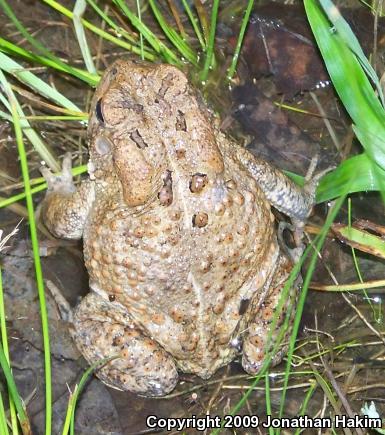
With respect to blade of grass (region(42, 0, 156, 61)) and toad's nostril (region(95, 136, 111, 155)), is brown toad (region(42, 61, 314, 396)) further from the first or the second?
blade of grass (region(42, 0, 156, 61))

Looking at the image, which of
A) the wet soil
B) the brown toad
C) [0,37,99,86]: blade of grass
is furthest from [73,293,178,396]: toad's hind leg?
[0,37,99,86]: blade of grass

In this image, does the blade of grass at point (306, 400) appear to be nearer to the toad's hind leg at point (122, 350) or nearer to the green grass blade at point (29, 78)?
the toad's hind leg at point (122, 350)

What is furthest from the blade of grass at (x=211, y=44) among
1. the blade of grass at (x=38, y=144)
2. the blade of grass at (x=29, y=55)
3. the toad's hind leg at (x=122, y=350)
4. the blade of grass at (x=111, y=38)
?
the toad's hind leg at (x=122, y=350)

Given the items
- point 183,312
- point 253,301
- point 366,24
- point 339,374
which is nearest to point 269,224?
point 253,301

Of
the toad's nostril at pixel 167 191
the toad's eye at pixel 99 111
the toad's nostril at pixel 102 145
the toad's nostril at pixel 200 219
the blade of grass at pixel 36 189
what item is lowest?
the blade of grass at pixel 36 189

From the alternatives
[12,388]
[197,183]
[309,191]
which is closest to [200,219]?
[197,183]
